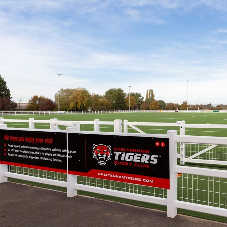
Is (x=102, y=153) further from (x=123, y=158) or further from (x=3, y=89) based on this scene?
(x=3, y=89)

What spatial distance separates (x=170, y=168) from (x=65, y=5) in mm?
17044

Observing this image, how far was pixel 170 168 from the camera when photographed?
4125mm

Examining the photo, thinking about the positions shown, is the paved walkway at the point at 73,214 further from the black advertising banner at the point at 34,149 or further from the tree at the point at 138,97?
the tree at the point at 138,97

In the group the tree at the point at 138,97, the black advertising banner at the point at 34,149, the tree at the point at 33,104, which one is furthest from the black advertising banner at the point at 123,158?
the tree at the point at 138,97

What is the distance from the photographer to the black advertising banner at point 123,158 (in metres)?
4.20

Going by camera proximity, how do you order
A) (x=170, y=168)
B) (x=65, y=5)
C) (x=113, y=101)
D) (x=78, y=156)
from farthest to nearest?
(x=113, y=101) < (x=65, y=5) < (x=78, y=156) < (x=170, y=168)

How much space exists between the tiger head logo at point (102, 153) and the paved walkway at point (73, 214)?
74cm

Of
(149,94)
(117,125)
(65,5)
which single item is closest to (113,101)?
(149,94)

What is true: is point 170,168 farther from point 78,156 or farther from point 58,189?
point 58,189

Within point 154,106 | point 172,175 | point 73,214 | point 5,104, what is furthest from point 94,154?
point 154,106

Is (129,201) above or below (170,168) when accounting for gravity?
below

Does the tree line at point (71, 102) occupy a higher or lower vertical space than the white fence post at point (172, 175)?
higher

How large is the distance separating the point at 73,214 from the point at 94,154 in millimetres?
1092

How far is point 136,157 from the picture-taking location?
4.41m
